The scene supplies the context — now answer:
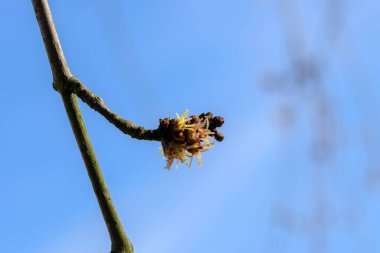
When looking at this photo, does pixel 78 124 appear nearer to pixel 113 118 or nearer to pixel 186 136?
pixel 113 118

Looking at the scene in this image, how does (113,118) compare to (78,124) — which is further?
(78,124)

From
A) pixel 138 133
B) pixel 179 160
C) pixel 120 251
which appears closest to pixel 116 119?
pixel 138 133

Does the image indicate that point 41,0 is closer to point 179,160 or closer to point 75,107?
point 75,107

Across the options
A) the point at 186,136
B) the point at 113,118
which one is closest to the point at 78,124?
the point at 113,118
